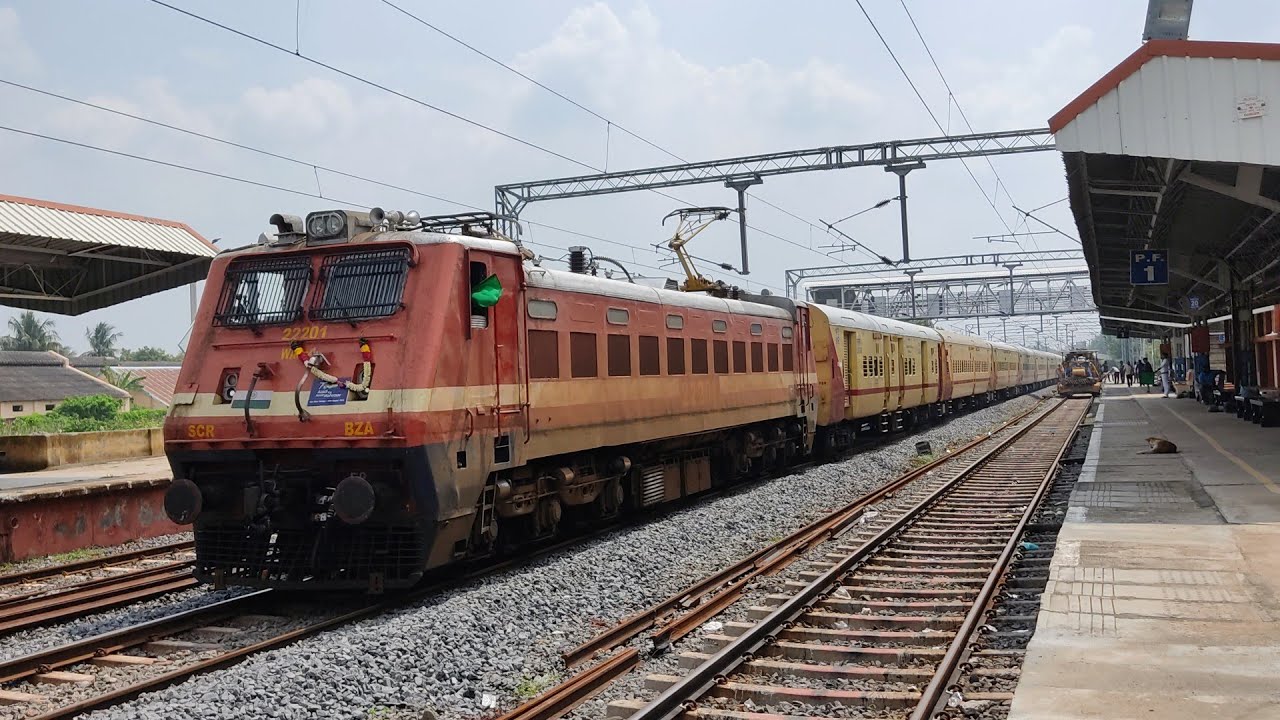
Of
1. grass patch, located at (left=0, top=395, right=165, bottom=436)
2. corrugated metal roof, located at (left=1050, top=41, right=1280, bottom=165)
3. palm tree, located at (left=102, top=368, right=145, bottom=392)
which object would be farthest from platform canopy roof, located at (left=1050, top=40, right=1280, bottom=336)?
palm tree, located at (left=102, top=368, right=145, bottom=392)

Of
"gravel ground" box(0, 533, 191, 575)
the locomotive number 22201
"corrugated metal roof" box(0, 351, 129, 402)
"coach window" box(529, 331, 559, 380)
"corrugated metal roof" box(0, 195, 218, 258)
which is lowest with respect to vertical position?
"gravel ground" box(0, 533, 191, 575)

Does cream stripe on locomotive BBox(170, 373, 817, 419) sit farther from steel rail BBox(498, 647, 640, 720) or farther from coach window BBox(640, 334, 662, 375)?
steel rail BBox(498, 647, 640, 720)

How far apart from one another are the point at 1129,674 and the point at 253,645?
233 inches

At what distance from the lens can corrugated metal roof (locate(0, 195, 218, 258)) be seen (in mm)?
15922

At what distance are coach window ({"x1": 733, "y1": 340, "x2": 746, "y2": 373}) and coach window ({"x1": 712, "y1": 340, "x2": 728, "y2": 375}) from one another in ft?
1.08

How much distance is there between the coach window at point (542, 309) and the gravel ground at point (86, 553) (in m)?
6.68

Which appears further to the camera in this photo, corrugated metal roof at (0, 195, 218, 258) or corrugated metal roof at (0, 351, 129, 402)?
corrugated metal roof at (0, 351, 129, 402)

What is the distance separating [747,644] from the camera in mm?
7738

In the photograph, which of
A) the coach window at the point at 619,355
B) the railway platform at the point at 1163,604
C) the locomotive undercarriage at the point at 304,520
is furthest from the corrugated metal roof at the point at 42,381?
the railway platform at the point at 1163,604

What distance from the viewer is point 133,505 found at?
14.9 metres

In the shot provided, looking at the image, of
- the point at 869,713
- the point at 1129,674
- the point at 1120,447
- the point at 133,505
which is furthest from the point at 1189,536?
the point at 133,505

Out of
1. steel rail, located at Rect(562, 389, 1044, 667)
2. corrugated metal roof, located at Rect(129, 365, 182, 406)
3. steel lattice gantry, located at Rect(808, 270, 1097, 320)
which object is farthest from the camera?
corrugated metal roof, located at Rect(129, 365, 182, 406)

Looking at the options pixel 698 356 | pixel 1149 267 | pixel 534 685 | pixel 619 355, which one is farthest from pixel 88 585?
pixel 1149 267

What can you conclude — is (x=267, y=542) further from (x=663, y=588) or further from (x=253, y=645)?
(x=663, y=588)
